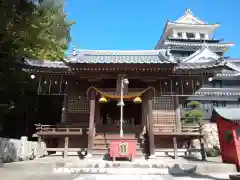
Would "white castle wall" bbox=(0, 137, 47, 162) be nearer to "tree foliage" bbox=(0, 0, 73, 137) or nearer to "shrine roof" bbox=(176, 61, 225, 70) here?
"tree foliage" bbox=(0, 0, 73, 137)

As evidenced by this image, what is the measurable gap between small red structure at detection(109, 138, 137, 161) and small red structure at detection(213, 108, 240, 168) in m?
4.30

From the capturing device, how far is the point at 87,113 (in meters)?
12.7

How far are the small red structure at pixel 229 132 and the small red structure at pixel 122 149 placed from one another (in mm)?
4298

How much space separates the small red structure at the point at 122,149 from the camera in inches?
362

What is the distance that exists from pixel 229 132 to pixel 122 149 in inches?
198

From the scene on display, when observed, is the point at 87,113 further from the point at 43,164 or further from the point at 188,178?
the point at 188,178

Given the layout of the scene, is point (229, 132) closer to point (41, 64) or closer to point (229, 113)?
point (229, 113)

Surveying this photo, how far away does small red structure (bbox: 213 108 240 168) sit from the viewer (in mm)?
8492

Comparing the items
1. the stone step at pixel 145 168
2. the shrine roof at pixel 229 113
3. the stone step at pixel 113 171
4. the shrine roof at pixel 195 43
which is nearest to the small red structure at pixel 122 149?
Answer: the stone step at pixel 145 168

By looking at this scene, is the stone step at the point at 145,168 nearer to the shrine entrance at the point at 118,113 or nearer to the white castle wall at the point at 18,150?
the white castle wall at the point at 18,150

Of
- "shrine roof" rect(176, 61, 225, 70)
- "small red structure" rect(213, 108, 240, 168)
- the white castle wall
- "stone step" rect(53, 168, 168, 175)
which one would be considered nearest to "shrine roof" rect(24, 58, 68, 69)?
the white castle wall

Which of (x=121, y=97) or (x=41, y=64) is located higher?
(x=41, y=64)

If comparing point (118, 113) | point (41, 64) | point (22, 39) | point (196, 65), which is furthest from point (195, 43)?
point (22, 39)

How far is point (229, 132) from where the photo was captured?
8992mm
